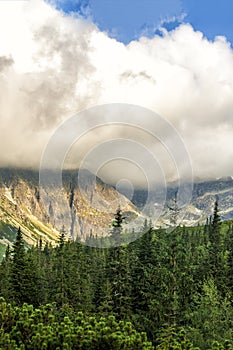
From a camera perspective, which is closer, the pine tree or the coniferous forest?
the coniferous forest

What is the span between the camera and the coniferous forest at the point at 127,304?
21.7m

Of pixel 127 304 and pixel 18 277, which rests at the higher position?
pixel 18 277

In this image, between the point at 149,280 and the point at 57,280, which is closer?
the point at 149,280

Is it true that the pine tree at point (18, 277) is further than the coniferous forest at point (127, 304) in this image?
Yes

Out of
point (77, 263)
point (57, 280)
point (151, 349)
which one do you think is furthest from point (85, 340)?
point (77, 263)

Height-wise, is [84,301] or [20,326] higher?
[84,301]

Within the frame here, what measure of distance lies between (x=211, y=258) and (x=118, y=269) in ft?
80.4

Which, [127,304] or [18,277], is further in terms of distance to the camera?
[18,277]

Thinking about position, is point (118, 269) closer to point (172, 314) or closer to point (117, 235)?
point (117, 235)

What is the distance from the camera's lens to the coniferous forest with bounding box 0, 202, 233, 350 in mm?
21688

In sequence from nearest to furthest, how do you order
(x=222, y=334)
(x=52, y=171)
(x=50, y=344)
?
(x=50, y=344), (x=222, y=334), (x=52, y=171)

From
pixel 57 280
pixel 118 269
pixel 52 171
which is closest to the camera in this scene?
pixel 52 171

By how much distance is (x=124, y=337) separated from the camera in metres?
21.6

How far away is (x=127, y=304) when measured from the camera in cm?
6184
